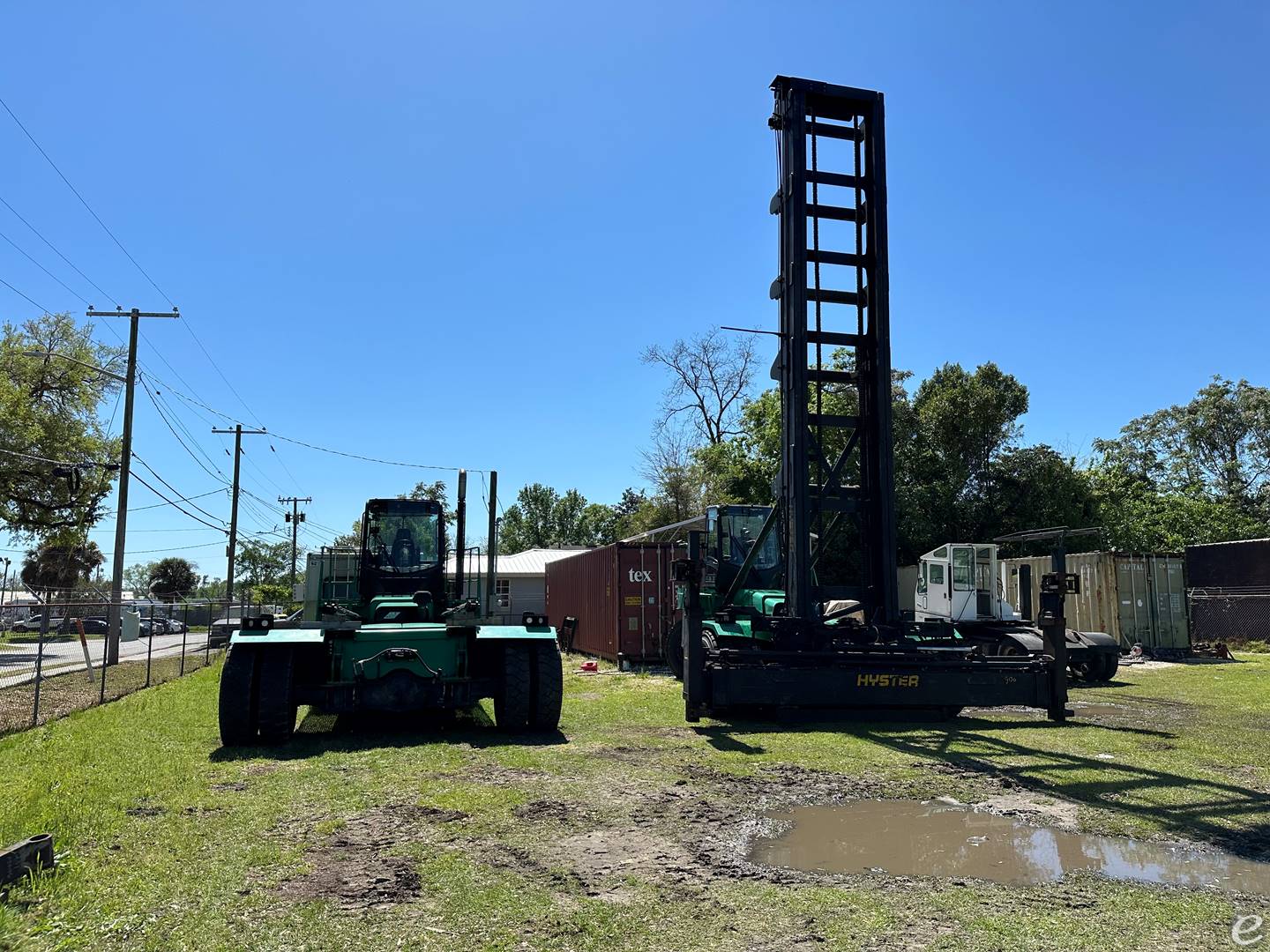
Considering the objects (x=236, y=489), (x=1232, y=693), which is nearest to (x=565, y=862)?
(x=1232, y=693)

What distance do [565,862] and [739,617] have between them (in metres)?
6.45

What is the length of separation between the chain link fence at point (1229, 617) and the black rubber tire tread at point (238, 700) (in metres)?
26.1

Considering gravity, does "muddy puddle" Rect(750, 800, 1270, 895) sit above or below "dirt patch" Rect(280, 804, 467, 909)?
below

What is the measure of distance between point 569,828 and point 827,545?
6.03 metres

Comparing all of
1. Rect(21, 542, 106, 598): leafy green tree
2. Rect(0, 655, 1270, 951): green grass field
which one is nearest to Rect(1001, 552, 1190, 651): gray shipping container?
Rect(0, 655, 1270, 951): green grass field

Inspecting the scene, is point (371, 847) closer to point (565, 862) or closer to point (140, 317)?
point (565, 862)

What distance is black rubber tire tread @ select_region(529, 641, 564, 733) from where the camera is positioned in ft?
31.8

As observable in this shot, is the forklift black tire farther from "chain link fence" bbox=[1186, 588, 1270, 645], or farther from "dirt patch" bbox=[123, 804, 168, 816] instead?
"dirt patch" bbox=[123, 804, 168, 816]

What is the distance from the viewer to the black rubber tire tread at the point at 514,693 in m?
9.62

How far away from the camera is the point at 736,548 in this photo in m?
14.1

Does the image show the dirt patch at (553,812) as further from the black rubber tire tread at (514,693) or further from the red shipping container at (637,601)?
the red shipping container at (637,601)

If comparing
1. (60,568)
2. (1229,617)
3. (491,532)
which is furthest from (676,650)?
(60,568)

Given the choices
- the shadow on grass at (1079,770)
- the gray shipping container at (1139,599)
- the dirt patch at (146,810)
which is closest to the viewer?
the shadow on grass at (1079,770)

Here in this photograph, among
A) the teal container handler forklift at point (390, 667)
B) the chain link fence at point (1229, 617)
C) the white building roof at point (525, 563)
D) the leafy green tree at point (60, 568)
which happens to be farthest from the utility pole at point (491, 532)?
the leafy green tree at point (60, 568)
